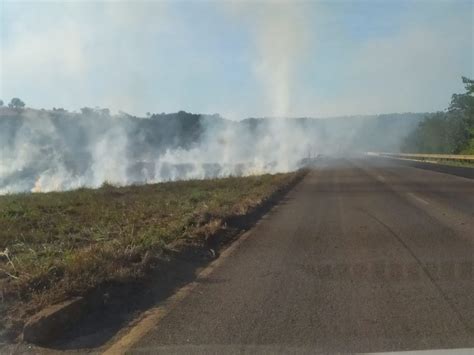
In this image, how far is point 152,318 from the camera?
6105mm

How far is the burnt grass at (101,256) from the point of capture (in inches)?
242

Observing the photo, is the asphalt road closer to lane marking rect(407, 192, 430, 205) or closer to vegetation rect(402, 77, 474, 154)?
lane marking rect(407, 192, 430, 205)

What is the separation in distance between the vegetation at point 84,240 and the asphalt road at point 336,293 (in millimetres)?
1157

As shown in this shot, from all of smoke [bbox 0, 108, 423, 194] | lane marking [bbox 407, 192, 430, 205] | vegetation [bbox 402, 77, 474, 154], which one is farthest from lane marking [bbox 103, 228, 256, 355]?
vegetation [bbox 402, 77, 474, 154]

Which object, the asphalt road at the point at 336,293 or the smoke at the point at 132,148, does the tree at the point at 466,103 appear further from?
the asphalt road at the point at 336,293

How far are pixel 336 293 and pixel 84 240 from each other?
226 inches

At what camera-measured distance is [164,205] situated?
17.2m

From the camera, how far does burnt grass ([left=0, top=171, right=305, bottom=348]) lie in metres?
6.15

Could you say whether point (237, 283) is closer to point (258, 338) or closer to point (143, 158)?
point (258, 338)

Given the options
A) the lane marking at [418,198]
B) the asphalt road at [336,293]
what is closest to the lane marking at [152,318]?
the asphalt road at [336,293]

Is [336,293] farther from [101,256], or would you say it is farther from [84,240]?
[84,240]

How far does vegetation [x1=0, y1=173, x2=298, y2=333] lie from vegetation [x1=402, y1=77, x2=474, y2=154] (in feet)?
142

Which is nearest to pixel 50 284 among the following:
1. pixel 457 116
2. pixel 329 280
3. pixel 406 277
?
pixel 329 280

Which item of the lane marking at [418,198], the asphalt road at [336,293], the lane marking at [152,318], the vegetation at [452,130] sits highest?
the vegetation at [452,130]
